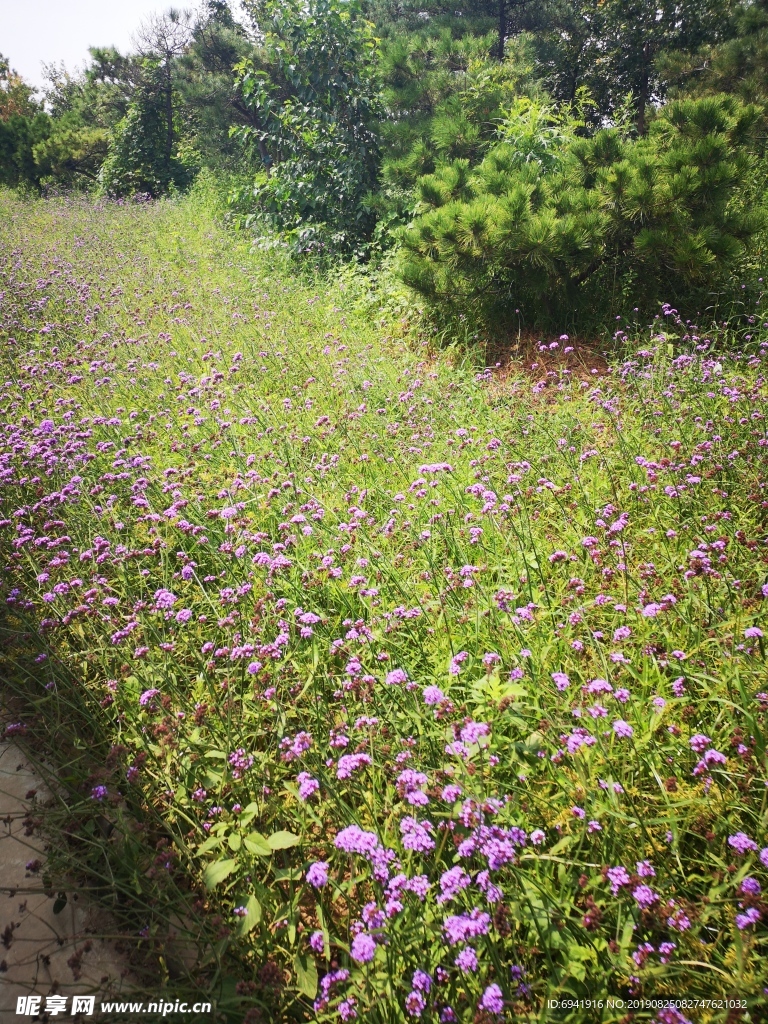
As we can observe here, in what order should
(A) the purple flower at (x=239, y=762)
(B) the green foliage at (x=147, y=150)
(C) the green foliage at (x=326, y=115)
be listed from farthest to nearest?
(B) the green foliage at (x=147, y=150) → (C) the green foliage at (x=326, y=115) → (A) the purple flower at (x=239, y=762)

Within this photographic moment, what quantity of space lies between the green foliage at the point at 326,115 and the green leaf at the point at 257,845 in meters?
8.15

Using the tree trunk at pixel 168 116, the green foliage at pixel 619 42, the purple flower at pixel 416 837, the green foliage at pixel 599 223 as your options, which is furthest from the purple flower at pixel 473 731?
the tree trunk at pixel 168 116

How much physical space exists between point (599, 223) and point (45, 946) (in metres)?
5.65

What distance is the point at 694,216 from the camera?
4.72m

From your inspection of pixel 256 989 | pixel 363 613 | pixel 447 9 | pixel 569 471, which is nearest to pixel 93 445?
pixel 363 613

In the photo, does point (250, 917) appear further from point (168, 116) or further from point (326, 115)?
point (168, 116)

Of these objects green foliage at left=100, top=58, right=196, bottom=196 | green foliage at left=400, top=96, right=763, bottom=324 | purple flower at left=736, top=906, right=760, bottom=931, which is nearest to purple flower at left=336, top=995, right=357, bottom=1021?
purple flower at left=736, top=906, right=760, bottom=931

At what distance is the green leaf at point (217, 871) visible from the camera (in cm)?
147

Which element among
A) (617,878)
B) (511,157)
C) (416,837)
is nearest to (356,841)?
(416,837)

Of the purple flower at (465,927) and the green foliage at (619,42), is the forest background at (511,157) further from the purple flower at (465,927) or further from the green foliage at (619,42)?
the purple flower at (465,927)

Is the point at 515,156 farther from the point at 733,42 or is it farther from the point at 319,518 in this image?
the point at 733,42

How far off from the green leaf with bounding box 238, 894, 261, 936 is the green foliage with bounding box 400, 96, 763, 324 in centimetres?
496

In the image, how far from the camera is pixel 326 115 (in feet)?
28.0

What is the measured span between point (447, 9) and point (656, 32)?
785cm
